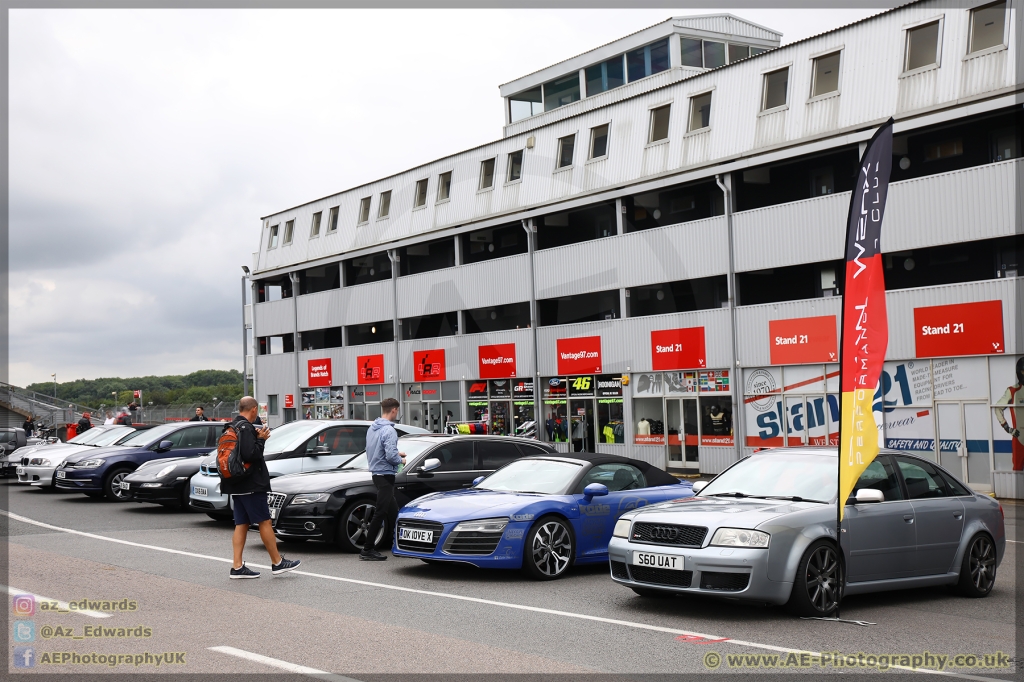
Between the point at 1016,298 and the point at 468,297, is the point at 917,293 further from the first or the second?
the point at 468,297

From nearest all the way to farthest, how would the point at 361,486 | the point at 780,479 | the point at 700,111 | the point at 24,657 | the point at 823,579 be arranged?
the point at 24,657 → the point at 823,579 → the point at 780,479 → the point at 361,486 → the point at 700,111

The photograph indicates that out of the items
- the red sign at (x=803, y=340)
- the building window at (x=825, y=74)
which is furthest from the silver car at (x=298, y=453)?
the building window at (x=825, y=74)

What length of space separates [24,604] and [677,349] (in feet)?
73.5

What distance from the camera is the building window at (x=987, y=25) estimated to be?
73.5 ft

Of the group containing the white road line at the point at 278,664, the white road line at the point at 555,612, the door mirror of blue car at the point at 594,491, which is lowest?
the white road line at the point at 555,612

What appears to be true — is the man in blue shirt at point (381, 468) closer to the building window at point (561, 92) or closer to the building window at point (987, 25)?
the building window at point (987, 25)

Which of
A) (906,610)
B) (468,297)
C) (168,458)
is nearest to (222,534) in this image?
(168,458)

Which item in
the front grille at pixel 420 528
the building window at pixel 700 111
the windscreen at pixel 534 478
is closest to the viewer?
the front grille at pixel 420 528

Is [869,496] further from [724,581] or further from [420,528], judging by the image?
[420,528]

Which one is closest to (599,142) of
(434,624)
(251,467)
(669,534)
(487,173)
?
(487,173)

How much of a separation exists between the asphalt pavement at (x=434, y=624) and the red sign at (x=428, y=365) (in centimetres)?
2630

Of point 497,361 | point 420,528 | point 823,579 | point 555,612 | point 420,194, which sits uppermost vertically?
point 420,194

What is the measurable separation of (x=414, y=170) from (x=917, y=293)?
73.5 feet

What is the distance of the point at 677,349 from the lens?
29156 mm
